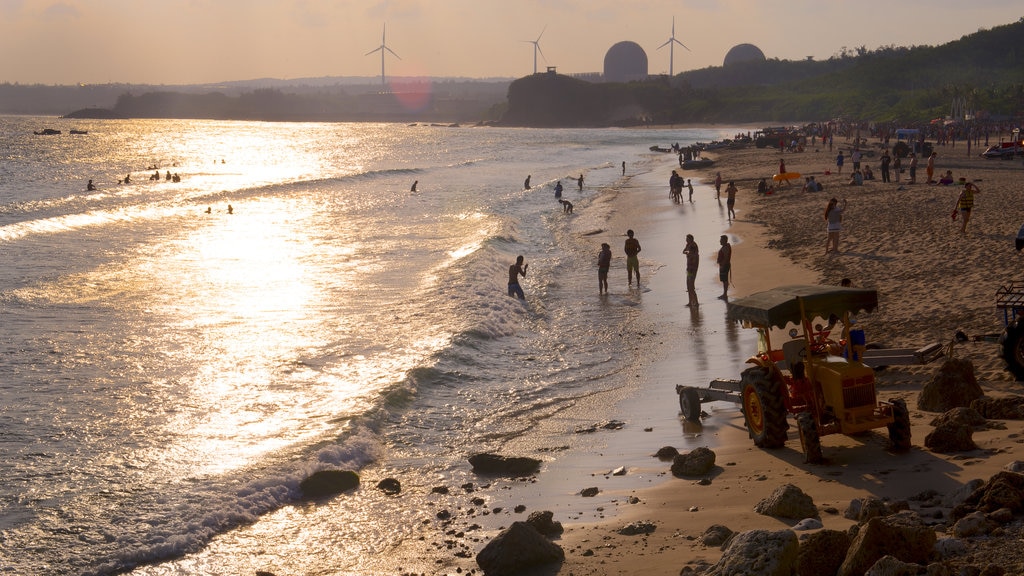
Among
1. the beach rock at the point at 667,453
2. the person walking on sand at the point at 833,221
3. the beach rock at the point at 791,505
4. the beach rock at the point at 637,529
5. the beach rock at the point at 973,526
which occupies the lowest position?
→ the beach rock at the point at 667,453

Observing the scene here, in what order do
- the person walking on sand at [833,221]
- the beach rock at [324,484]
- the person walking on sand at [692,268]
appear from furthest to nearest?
the person walking on sand at [833,221] → the person walking on sand at [692,268] → the beach rock at [324,484]

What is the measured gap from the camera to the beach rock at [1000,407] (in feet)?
32.3

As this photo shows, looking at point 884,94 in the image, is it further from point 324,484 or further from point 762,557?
point 762,557

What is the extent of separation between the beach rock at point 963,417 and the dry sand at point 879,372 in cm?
17

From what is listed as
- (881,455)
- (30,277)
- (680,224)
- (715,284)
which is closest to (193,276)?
(30,277)

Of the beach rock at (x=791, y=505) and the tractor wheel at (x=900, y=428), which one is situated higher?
the tractor wheel at (x=900, y=428)

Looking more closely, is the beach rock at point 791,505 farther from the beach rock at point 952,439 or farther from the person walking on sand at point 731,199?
the person walking on sand at point 731,199

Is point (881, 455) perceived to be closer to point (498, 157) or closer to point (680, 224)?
point (680, 224)

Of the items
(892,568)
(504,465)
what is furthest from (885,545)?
(504,465)

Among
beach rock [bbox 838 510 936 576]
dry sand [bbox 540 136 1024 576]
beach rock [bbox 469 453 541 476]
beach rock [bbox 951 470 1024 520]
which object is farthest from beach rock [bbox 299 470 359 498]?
beach rock [bbox 951 470 1024 520]

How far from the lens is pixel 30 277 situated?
26641 mm

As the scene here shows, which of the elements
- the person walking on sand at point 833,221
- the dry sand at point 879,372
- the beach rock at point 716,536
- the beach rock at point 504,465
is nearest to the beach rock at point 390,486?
the beach rock at point 504,465

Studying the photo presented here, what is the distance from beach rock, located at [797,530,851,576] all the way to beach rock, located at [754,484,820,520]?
1.37 m

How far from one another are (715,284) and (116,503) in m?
14.7
